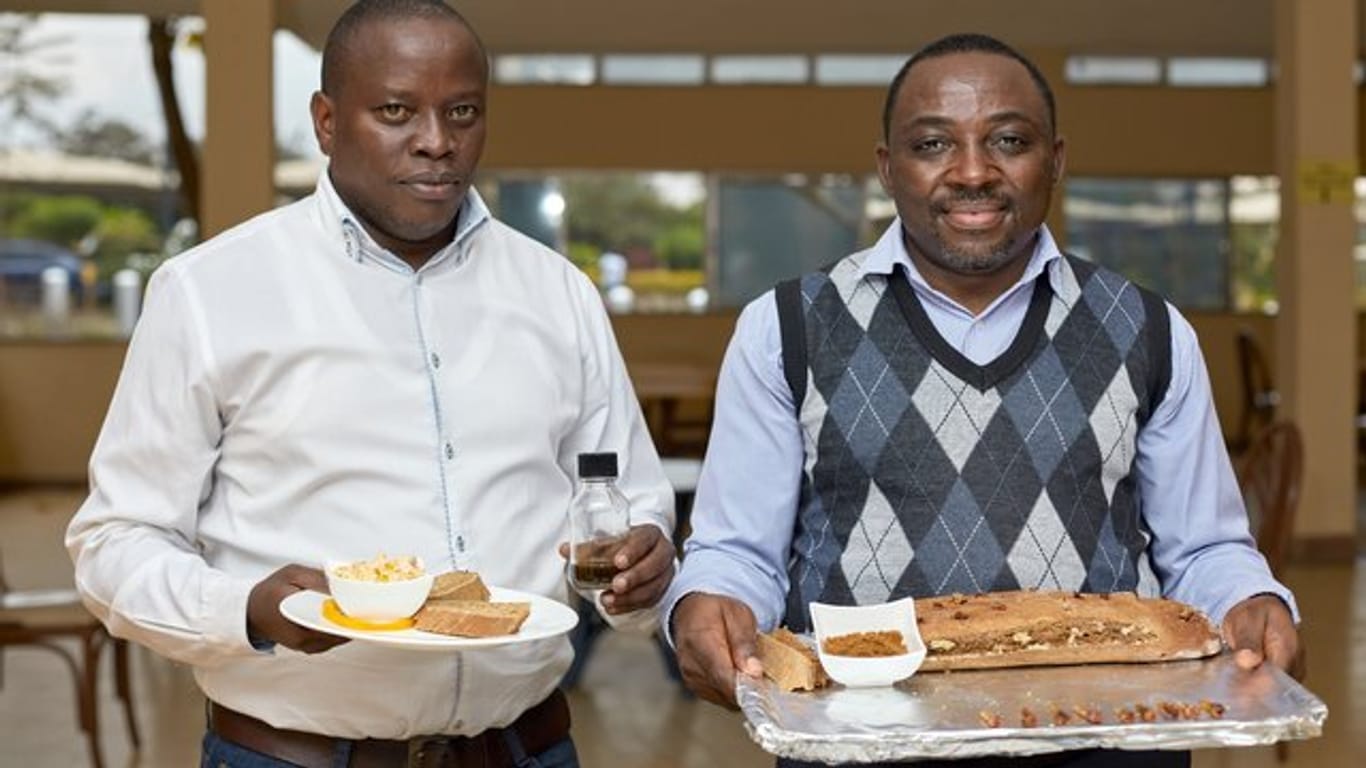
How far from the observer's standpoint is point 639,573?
175 centimetres

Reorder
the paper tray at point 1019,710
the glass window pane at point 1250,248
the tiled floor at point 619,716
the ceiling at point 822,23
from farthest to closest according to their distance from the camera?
the glass window pane at point 1250,248 < the ceiling at point 822,23 < the tiled floor at point 619,716 < the paper tray at point 1019,710

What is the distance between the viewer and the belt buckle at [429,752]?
181 cm

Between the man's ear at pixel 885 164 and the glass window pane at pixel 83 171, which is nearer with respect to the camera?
the man's ear at pixel 885 164

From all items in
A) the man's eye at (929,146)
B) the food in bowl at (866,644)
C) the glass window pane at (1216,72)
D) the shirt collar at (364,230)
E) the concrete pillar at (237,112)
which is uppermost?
the glass window pane at (1216,72)

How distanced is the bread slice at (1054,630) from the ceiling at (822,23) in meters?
8.70

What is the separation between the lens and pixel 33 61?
480 inches

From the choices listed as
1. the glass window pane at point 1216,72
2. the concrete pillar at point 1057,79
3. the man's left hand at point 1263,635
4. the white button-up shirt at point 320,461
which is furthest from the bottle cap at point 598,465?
the glass window pane at point 1216,72

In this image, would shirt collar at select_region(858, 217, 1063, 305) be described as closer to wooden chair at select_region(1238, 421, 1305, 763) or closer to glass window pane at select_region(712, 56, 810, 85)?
wooden chair at select_region(1238, 421, 1305, 763)

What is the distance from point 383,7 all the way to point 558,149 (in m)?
10.9

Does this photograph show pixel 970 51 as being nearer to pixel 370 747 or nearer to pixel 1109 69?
pixel 370 747

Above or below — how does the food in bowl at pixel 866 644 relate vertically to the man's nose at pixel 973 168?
below

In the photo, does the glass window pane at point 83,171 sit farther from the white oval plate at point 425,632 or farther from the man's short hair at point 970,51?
the white oval plate at point 425,632

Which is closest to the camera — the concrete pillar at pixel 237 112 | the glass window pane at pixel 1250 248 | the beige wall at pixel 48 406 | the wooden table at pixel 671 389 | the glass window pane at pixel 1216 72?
the concrete pillar at pixel 237 112

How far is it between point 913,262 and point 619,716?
3645 millimetres
